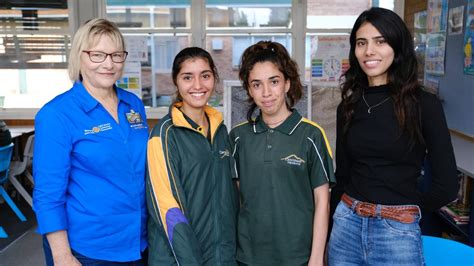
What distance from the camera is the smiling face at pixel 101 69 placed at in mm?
1531

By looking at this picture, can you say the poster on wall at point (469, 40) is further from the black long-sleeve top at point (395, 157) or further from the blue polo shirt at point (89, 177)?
the blue polo shirt at point (89, 177)

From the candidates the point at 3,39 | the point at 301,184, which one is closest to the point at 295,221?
the point at 301,184

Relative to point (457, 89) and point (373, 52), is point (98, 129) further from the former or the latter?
point (457, 89)

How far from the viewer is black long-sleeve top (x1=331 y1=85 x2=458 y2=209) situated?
4.62 ft

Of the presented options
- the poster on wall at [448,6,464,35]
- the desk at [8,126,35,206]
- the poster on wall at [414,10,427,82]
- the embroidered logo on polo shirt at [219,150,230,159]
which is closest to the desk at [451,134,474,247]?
the poster on wall at [414,10,427,82]

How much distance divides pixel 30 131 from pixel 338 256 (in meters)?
4.20

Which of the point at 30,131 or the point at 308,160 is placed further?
the point at 30,131

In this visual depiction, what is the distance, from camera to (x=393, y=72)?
151cm

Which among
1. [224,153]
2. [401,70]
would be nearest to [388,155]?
[401,70]

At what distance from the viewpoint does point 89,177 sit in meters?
1.49

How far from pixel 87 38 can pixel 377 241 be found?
3.73ft

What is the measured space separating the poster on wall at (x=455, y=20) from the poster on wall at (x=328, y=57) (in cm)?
206

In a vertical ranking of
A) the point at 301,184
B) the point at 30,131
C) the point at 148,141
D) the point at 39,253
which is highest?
the point at 148,141

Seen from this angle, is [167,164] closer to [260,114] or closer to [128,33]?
[260,114]
